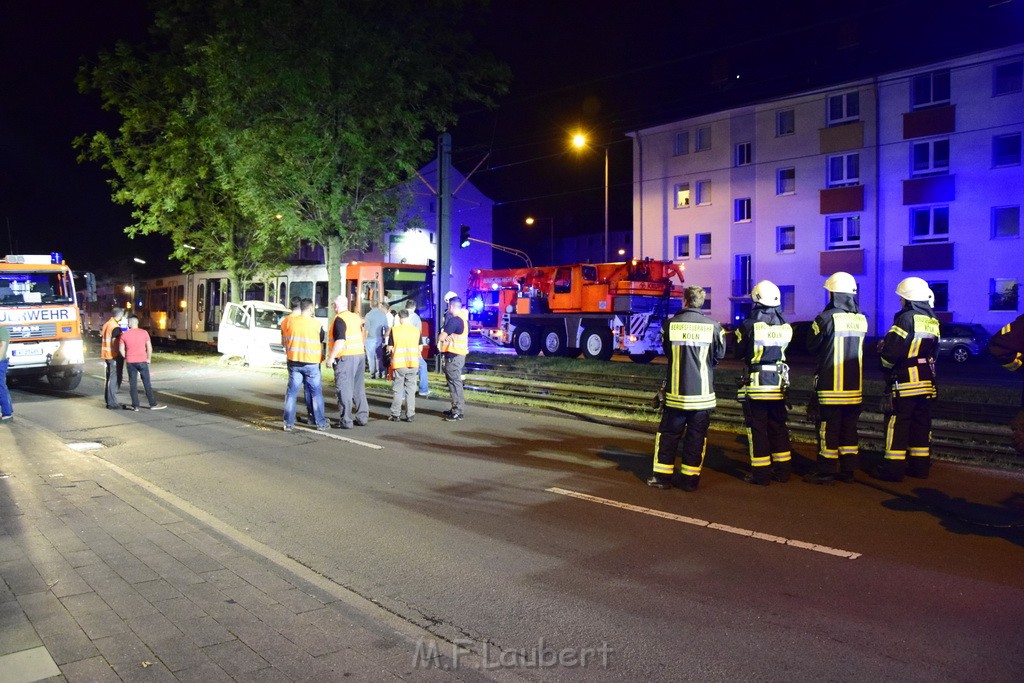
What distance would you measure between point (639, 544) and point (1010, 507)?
349 centimetres

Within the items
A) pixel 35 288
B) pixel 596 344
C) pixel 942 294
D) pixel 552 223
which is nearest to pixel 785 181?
pixel 942 294

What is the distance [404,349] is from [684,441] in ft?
18.7

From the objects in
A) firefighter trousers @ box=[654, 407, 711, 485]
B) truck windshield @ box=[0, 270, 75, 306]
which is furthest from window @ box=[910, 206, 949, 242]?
truck windshield @ box=[0, 270, 75, 306]

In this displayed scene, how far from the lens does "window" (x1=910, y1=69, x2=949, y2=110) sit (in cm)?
3056

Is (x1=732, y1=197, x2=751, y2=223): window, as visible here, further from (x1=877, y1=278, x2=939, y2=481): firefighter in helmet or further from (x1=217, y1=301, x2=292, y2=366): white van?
(x1=877, y1=278, x2=939, y2=481): firefighter in helmet

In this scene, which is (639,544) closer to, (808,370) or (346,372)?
(346,372)

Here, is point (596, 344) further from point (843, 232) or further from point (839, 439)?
point (839, 439)

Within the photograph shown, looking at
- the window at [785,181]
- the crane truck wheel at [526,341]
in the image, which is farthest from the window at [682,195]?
the crane truck wheel at [526,341]

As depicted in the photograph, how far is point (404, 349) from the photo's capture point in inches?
468

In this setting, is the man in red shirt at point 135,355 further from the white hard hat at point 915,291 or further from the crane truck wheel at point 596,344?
the crane truck wheel at point 596,344

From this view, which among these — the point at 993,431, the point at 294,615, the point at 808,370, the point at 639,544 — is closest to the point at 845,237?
the point at 808,370

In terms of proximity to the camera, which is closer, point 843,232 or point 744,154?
point 843,232

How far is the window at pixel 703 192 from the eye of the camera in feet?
123

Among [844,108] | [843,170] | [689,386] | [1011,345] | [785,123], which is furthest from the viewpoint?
[785,123]
